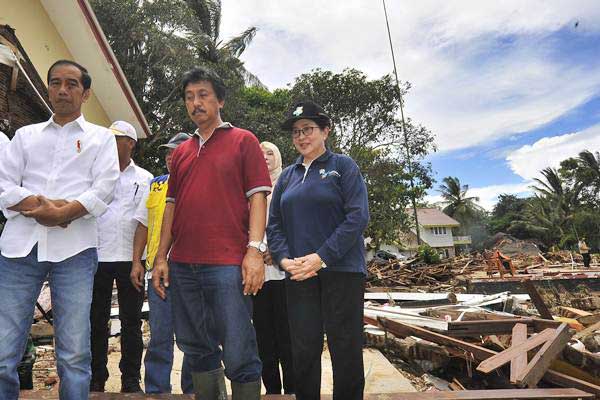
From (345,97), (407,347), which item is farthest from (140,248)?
(345,97)

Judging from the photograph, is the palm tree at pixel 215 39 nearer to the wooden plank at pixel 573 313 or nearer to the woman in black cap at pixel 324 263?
the wooden plank at pixel 573 313

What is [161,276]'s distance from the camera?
229 cm

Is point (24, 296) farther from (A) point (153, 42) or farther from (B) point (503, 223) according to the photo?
(B) point (503, 223)

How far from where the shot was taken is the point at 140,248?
310cm

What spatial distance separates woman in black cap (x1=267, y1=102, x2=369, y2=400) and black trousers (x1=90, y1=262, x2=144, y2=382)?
4.48ft

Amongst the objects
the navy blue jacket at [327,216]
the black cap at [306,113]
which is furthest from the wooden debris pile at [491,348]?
the black cap at [306,113]

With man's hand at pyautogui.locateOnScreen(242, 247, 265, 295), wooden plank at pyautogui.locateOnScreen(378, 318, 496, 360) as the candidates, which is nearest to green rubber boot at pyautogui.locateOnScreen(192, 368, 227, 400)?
man's hand at pyautogui.locateOnScreen(242, 247, 265, 295)

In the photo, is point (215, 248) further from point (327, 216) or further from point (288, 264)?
point (327, 216)

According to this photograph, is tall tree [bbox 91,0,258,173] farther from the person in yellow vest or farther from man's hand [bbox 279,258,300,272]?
man's hand [bbox 279,258,300,272]

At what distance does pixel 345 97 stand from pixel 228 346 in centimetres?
2174

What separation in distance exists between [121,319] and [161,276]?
1177mm

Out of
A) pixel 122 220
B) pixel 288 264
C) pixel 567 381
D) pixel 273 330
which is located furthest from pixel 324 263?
pixel 567 381

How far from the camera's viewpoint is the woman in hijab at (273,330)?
2.93 m

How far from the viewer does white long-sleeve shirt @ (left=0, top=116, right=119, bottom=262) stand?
2053 millimetres
